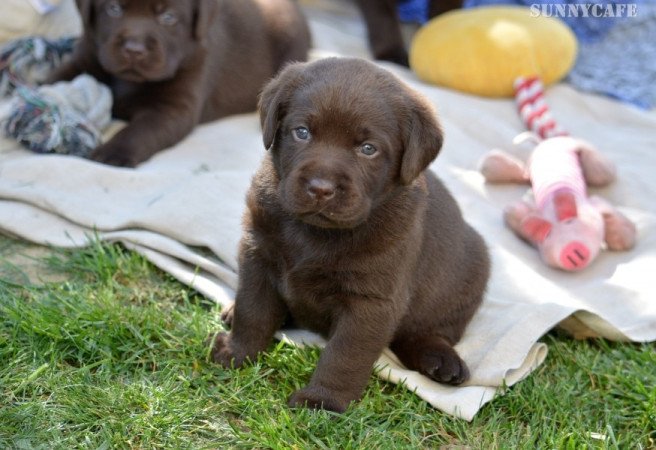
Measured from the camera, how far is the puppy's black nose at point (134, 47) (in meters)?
4.77

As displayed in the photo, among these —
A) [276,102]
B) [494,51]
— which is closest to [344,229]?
[276,102]

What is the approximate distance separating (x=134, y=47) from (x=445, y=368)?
2.56 metres

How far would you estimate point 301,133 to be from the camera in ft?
9.15

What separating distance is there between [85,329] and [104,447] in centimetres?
62

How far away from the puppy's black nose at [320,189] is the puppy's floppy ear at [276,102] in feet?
0.82

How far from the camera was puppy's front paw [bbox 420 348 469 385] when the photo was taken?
3.16 metres

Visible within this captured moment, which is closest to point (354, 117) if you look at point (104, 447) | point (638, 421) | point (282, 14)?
point (104, 447)

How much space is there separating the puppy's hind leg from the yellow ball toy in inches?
109

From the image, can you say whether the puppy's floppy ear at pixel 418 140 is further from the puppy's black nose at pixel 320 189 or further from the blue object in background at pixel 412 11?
the blue object in background at pixel 412 11

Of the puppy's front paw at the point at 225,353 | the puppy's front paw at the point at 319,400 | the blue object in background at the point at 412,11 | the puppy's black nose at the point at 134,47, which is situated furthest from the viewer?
the blue object in background at the point at 412,11

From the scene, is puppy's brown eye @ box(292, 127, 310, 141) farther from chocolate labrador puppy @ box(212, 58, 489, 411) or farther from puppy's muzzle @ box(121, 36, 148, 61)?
puppy's muzzle @ box(121, 36, 148, 61)

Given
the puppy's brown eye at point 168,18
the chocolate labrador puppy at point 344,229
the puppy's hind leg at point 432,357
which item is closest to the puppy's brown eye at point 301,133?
the chocolate labrador puppy at point 344,229

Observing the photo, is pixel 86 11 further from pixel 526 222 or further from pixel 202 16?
pixel 526 222

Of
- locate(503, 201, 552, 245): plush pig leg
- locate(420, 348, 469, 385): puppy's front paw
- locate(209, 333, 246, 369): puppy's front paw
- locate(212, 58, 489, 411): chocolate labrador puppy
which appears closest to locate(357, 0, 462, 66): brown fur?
locate(503, 201, 552, 245): plush pig leg
